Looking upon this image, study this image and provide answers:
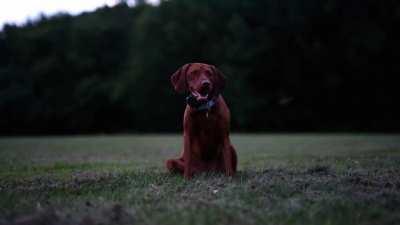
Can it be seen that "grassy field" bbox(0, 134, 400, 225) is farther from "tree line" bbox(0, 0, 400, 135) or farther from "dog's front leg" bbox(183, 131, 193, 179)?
"tree line" bbox(0, 0, 400, 135)

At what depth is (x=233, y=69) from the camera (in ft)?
125

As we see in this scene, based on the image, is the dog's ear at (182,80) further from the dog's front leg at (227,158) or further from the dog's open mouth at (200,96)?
the dog's front leg at (227,158)

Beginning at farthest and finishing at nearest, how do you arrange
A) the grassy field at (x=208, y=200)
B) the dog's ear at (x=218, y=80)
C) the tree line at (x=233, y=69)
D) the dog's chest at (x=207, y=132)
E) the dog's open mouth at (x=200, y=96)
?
the tree line at (x=233, y=69) → the dog's ear at (x=218, y=80) → the dog's chest at (x=207, y=132) → the dog's open mouth at (x=200, y=96) → the grassy field at (x=208, y=200)

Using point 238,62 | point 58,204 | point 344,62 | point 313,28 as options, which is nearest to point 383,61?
point 344,62

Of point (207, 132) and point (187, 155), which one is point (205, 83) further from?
point (187, 155)

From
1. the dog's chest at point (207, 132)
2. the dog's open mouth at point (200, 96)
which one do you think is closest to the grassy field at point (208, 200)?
the dog's chest at point (207, 132)

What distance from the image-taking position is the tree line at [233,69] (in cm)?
3756

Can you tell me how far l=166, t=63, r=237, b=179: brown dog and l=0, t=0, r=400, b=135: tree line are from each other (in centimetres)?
3012

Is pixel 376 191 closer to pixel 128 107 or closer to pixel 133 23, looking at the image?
pixel 128 107

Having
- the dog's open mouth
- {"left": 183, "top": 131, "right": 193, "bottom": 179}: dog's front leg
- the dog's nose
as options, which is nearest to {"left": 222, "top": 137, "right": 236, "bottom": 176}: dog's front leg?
{"left": 183, "top": 131, "right": 193, "bottom": 179}: dog's front leg

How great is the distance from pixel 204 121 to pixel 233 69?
106 ft

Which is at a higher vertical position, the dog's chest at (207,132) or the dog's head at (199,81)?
the dog's head at (199,81)

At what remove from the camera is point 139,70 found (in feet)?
136

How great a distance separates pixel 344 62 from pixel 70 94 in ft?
79.9
